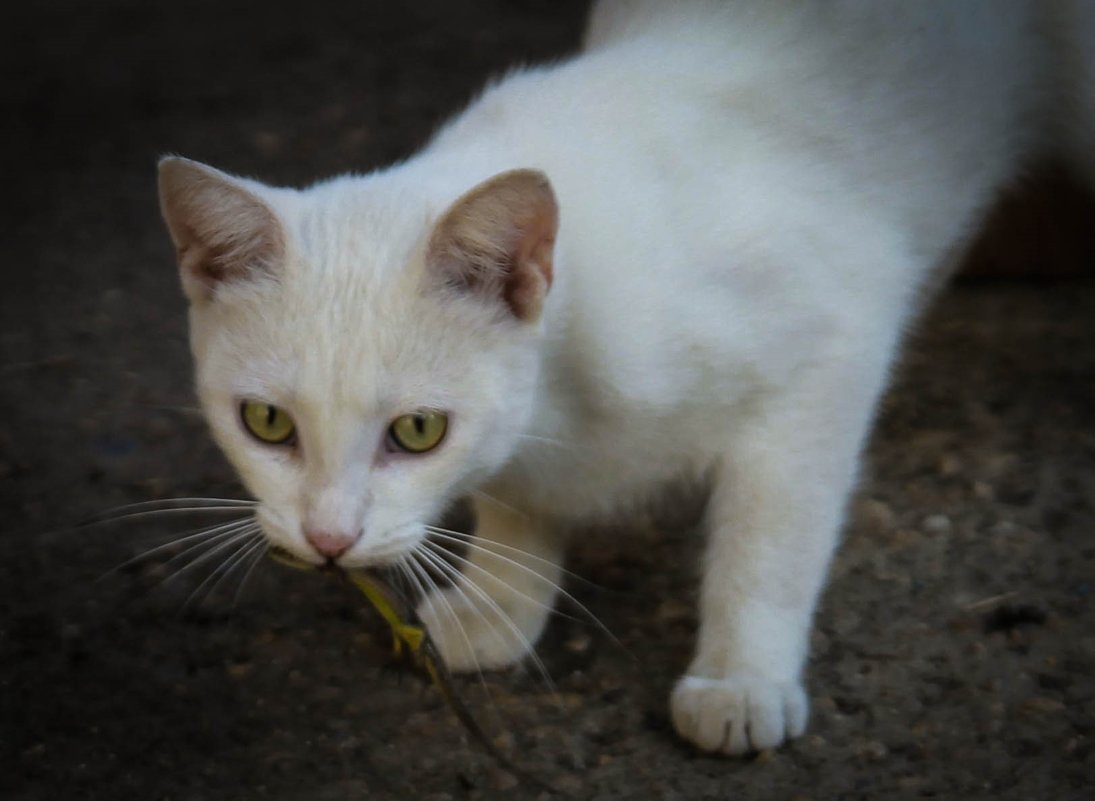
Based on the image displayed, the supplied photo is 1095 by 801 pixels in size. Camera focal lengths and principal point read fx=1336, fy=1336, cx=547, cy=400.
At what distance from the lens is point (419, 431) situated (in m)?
1.67

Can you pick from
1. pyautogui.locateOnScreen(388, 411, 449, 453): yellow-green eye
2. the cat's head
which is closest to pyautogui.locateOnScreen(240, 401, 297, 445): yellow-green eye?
the cat's head

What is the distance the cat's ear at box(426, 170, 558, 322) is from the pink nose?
1.13 feet

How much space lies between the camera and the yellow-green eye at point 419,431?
1.65 m

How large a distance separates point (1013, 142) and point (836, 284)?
75 centimetres

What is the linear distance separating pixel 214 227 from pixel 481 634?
814 millimetres

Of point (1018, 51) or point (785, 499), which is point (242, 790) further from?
point (1018, 51)

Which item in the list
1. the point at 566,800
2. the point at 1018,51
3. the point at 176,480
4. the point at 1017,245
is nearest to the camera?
the point at 566,800

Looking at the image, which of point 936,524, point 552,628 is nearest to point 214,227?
point 552,628

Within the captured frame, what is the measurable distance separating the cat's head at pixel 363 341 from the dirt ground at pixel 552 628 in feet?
1.52

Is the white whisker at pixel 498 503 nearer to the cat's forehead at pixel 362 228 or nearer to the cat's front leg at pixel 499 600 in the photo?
the cat's front leg at pixel 499 600

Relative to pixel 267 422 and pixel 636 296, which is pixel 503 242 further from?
pixel 267 422

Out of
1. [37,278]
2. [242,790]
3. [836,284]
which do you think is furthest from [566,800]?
A: [37,278]

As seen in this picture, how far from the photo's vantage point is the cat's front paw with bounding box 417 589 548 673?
212 centimetres

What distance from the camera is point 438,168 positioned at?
1881mm
